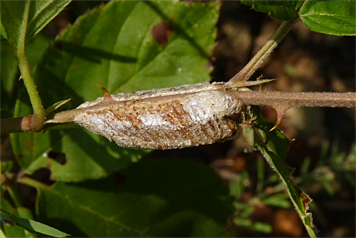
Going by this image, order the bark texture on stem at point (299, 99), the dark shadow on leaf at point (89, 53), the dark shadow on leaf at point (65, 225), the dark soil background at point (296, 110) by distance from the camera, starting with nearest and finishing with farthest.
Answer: the bark texture on stem at point (299, 99), the dark shadow on leaf at point (89, 53), the dark shadow on leaf at point (65, 225), the dark soil background at point (296, 110)

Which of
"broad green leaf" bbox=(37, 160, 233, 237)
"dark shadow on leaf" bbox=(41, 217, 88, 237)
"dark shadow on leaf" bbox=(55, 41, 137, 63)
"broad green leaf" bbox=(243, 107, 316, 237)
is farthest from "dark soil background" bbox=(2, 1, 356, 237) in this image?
"broad green leaf" bbox=(243, 107, 316, 237)

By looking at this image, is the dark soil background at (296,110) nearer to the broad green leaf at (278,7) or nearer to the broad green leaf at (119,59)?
the broad green leaf at (119,59)

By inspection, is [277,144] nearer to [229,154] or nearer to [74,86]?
[74,86]

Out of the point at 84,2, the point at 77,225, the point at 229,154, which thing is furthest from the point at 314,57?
the point at 77,225

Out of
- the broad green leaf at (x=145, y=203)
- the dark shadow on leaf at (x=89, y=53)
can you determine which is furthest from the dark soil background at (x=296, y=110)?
the dark shadow on leaf at (x=89, y=53)

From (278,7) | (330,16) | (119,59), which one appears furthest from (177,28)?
(330,16)

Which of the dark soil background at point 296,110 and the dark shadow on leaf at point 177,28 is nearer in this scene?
the dark shadow on leaf at point 177,28
